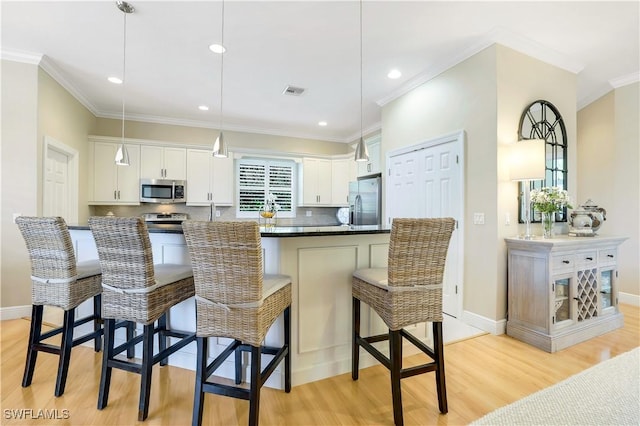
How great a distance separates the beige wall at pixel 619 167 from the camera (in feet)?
12.0

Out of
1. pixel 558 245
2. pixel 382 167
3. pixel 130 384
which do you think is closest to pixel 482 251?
pixel 558 245

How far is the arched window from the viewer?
2.97 m

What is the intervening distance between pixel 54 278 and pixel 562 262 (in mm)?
3901

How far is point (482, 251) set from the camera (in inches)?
115

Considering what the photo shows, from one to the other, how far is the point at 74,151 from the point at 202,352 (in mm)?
4032

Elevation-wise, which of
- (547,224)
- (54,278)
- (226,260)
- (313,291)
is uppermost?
(547,224)

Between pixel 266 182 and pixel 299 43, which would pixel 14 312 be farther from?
pixel 299 43

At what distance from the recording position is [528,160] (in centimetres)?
268

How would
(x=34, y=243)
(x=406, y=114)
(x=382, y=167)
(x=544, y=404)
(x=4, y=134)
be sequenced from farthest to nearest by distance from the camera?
(x=382, y=167)
(x=406, y=114)
(x=4, y=134)
(x=34, y=243)
(x=544, y=404)

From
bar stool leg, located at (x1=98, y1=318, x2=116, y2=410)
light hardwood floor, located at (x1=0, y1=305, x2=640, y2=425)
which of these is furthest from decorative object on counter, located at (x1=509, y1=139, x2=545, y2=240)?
bar stool leg, located at (x1=98, y1=318, x2=116, y2=410)

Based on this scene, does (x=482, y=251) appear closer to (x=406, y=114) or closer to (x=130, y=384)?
(x=406, y=114)

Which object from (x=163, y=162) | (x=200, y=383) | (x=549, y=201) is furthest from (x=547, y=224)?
(x=163, y=162)

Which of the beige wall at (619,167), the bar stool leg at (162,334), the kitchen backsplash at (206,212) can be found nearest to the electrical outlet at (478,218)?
the beige wall at (619,167)

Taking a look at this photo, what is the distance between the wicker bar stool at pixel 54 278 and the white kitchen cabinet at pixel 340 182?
4.51 m
